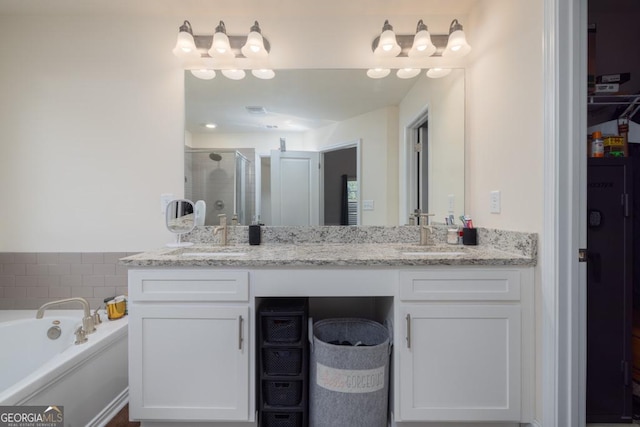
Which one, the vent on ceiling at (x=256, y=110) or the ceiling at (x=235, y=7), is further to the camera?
the vent on ceiling at (x=256, y=110)

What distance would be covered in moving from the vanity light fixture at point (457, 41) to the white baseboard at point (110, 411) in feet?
9.12

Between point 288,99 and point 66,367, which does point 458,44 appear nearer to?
point 288,99

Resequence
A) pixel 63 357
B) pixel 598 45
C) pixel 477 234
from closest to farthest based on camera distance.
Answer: pixel 63 357, pixel 477 234, pixel 598 45

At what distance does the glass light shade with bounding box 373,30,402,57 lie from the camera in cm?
168

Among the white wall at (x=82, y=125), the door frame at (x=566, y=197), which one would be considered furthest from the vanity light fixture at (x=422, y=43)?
the white wall at (x=82, y=125)

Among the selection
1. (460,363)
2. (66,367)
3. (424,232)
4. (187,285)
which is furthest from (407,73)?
(66,367)

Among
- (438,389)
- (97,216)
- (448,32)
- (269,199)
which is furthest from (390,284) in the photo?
(97,216)

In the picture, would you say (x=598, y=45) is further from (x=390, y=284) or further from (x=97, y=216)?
(x=97, y=216)

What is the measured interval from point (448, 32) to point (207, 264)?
200cm

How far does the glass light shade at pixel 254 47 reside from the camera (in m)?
1.67

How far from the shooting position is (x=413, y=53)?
177 centimetres

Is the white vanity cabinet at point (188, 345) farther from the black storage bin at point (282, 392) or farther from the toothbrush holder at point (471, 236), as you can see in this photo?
the toothbrush holder at point (471, 236)

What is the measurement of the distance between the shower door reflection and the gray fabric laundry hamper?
975mm

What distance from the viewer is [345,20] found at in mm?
1802
